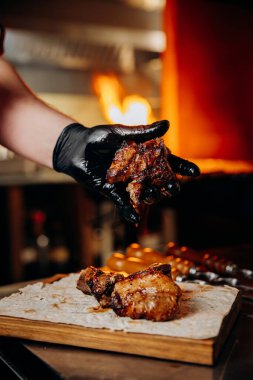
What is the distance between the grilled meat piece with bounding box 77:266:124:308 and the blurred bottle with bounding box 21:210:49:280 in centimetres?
309

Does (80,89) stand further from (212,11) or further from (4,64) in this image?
(4,64)

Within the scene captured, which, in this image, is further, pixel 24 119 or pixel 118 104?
pixel 118 104

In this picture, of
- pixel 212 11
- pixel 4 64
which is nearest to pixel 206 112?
pixel 212 11

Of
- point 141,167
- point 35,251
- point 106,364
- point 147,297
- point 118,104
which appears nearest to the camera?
point 106,364

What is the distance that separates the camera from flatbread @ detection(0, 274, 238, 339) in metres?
1.29

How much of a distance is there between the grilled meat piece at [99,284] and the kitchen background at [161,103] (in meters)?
2.64

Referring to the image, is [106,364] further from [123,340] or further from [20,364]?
[20,364]

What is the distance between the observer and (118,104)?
6148 millimetres

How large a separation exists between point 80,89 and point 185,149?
1957 mm

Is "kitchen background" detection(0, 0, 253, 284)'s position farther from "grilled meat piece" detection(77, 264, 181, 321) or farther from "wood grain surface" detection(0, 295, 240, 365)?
"wood grain surface" detection(0, 295, 240, 365)

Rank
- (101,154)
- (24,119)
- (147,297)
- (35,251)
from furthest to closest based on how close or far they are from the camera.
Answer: (35,251) → (24,119) → (101,154) → (147,297)

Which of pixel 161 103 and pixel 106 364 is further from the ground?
pixel 161 103

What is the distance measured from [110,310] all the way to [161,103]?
3.89 m

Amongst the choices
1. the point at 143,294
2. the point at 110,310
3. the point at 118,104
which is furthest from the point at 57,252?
the point at 143,294
